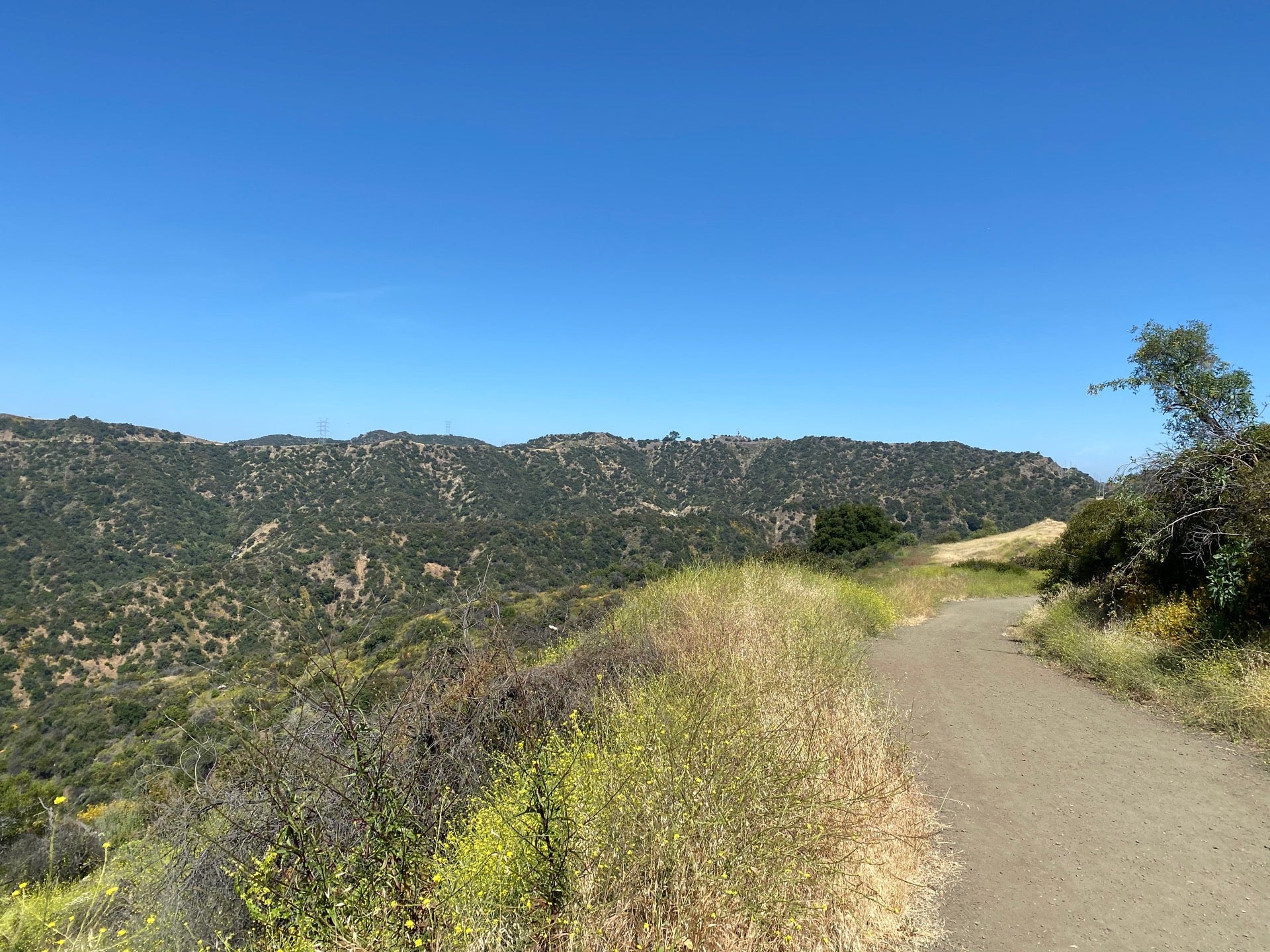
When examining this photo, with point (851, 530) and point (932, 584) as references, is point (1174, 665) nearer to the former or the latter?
point (932, 584)

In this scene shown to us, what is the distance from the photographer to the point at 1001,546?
115ft

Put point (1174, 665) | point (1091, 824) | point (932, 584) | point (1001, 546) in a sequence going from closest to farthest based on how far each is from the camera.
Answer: point (1091, 824)
point (1174, 665)
point (932, 584)
point (1001, 546)

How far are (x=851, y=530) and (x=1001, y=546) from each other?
28.3 ft

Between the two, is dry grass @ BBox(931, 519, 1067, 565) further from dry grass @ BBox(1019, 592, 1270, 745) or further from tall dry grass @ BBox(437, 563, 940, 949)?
tall dry grass @ BBox(437, 563, 940, 949)

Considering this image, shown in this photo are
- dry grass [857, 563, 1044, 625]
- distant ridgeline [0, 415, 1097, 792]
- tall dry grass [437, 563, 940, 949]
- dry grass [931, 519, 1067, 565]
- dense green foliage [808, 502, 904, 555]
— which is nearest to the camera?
tall dry grass [437, 563, 940, 949]

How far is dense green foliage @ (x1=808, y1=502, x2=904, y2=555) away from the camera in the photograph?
39.4 meters

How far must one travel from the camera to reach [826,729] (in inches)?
183

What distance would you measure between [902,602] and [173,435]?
102812mm

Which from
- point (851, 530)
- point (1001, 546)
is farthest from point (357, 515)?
point (1001, 546)

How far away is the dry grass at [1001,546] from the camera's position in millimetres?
32375

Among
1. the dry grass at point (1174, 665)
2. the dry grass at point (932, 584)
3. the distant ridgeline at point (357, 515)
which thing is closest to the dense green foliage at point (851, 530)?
the distant ridgeline at point (357, 515)

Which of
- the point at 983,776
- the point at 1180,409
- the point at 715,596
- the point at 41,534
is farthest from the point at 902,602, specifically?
the point at 41,534

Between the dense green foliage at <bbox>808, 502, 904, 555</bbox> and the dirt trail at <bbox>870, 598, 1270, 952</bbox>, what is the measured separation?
3190 centimetres

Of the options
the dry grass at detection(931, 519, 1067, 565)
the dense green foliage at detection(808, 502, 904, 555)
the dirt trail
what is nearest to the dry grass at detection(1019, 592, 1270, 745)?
the dirt trail
